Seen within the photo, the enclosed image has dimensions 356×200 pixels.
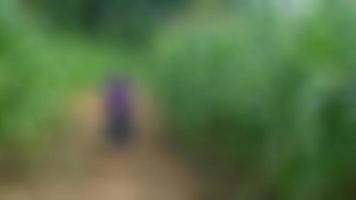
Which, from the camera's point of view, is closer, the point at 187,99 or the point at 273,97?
the point at 273,97

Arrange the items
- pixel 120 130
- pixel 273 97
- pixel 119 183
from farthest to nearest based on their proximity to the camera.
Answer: pixel 120 130 → pixel 119 183 → pixel 273 97

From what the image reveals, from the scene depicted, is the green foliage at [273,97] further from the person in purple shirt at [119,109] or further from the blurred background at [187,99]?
the person in purple shirt at [119,109]

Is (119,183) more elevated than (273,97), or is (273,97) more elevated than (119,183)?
(273,97)

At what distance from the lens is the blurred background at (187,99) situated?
1203 mm

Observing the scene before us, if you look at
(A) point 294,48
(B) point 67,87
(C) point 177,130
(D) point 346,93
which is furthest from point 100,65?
(D) point 346,93

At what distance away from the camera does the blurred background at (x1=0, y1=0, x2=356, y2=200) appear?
1.20 meters

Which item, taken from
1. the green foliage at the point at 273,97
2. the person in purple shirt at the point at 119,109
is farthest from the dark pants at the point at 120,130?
the green foliage at the point at 273,97

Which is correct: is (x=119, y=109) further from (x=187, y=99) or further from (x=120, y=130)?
(x=187, y=99)

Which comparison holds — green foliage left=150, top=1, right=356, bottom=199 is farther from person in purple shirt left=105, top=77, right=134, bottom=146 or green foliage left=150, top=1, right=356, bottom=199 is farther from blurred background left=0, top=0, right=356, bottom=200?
person in purple shirt left=105, top=77, right=134, bottom=146

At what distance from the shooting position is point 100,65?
5.23 ft

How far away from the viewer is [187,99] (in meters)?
1.43

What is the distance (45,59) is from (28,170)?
194 millimetres

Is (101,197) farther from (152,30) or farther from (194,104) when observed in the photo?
(152,30)

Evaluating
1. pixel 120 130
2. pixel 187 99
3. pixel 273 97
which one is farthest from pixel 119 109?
pixel 273 97
